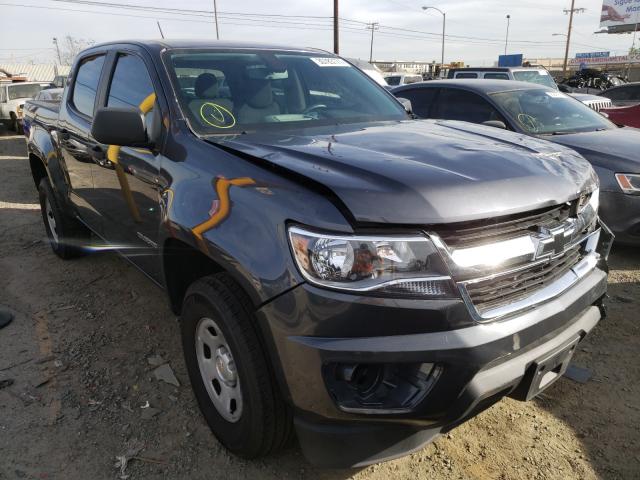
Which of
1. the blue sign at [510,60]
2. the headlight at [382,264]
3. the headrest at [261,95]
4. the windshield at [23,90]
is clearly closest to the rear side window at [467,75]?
the headrest at [261,95]

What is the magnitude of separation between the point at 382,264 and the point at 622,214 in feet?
12.4

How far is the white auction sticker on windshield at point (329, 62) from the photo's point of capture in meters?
3.44

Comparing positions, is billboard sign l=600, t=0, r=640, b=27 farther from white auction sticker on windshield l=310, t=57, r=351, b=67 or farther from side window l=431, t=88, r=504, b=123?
white auction sticker on windshield l=310, t=57, r=351, b=67

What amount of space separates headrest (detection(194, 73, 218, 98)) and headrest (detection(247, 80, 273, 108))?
20cm

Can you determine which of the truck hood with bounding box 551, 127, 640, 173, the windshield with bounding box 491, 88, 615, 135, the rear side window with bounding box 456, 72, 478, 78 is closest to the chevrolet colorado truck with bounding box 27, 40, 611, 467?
the truck hood with bounding box 551, 127, 640, 173

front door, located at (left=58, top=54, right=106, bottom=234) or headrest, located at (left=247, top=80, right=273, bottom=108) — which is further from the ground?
headrest, located at (left=247, top=80, right=273, bottom=108)

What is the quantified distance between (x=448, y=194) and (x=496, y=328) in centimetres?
48

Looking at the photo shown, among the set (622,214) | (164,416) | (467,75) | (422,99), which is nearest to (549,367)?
(164,416)

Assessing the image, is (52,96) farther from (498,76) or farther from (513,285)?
(498,76)

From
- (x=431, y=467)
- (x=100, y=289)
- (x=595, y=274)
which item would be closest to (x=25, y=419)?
(x=100, y=289)

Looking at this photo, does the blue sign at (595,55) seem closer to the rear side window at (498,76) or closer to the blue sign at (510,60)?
the blue sign at (510,60)

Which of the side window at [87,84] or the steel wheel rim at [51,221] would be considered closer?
the side window at [87,84]

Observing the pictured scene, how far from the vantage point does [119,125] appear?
7.95 feet

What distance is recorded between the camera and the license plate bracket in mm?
1881
